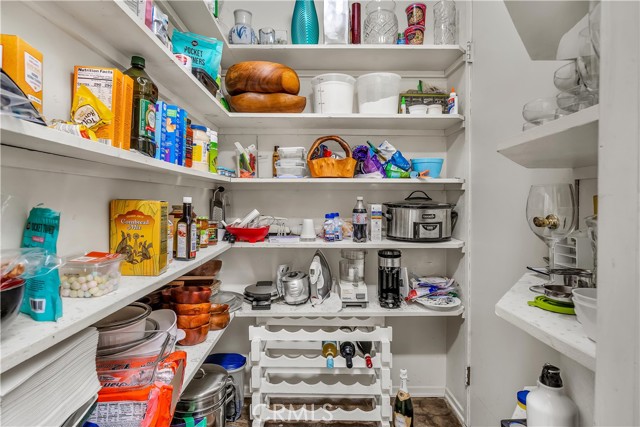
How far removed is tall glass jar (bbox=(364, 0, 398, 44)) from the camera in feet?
5.73

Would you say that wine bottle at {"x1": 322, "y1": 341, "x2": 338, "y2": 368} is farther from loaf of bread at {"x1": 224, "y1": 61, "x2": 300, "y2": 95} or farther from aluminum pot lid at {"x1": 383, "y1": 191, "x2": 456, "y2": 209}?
loaf of bread at {"x1": 224, "y1": 61, "x2": 300, "y2": 95}

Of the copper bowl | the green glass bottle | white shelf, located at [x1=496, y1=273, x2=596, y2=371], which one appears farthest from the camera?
the copper bowl

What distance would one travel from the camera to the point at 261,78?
5.41 feet

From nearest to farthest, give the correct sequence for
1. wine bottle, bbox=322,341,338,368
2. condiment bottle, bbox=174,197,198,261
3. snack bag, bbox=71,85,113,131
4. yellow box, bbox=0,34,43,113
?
yellow box, bbox=0,34,43,113
snack bag, bbox=71,85,113,131
condiment bottle, bbox=174,197,198,261
wine bottle, bbox=322,341,338,368

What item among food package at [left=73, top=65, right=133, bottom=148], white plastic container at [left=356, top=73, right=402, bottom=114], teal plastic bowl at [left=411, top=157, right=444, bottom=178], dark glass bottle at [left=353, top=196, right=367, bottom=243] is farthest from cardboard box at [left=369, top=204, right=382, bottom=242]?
food package at [left=73, top=65, right=133, bottom=148]

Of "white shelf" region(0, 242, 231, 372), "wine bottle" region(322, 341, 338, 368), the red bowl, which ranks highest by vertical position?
the red bowl

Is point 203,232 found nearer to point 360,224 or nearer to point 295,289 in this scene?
point 295,289

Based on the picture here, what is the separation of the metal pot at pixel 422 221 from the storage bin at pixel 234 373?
118cm

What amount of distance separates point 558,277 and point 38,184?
52.3 inches

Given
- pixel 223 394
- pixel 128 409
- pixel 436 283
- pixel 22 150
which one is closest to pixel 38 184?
pixel 22 150

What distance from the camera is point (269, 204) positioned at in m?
1.98

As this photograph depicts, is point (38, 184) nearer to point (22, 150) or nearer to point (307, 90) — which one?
point (22, 150)

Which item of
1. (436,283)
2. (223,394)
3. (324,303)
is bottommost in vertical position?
(223,394)

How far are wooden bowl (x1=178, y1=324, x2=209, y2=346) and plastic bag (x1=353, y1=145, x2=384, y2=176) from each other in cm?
116
